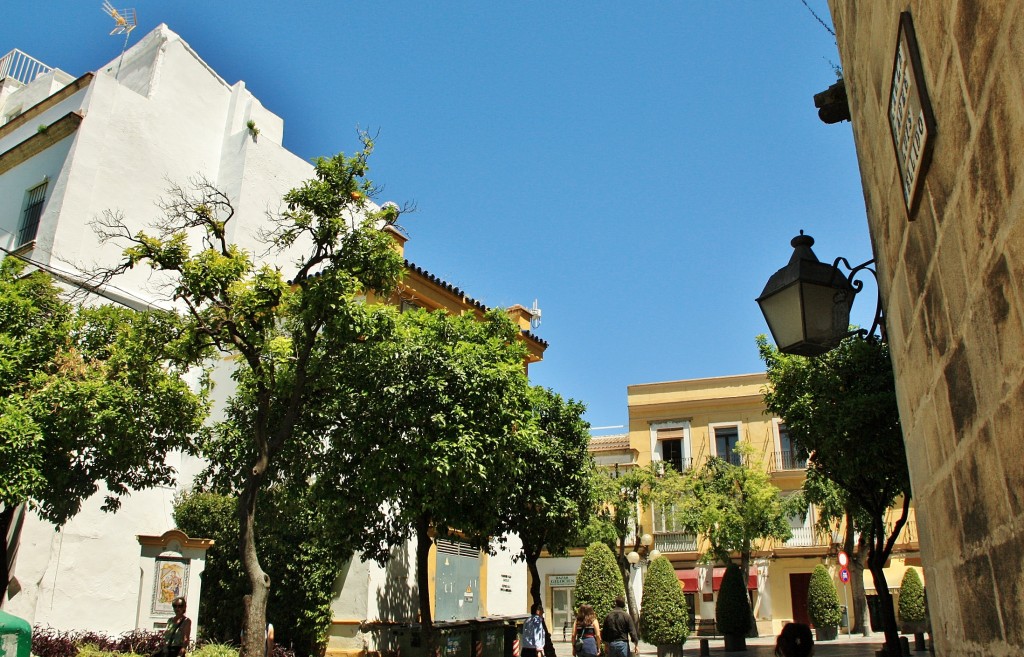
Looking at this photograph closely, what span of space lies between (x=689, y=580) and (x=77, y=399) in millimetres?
26602

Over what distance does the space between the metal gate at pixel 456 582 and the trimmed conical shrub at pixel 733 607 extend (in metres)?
6.65

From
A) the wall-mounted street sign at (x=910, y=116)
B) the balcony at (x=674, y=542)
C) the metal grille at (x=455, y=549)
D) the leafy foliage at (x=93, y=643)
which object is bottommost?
the leafy foliage at (x=93, y=643)

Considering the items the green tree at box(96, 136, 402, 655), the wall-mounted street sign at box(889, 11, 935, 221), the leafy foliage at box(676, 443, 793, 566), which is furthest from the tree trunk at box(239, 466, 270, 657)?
the leafy foliage at box(676, 443, 793, 566)

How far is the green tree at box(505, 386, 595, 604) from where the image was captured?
1773cm

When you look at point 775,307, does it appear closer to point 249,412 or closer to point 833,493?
point 249,412

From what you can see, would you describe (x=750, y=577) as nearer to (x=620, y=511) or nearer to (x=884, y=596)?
(x=620, y=511)

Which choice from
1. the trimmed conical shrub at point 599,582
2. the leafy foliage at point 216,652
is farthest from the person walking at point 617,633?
the trimmed conical shrub at point 599,582

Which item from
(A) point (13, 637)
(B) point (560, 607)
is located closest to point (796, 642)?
(A) point (13, 637)

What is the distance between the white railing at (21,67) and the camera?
A: 3073 cm

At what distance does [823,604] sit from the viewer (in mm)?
26844

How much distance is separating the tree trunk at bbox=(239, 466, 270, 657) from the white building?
662cm

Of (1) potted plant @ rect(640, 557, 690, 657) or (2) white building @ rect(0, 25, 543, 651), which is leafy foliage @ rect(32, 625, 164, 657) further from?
(1) potted plant @ rect(640, 557, 690, 657)

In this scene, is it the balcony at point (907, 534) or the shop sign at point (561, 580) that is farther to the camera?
the shop sign at point (561, 580)

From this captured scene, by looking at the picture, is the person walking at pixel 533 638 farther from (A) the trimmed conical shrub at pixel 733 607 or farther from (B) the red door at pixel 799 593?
(B) the red door at pixel 799 593
